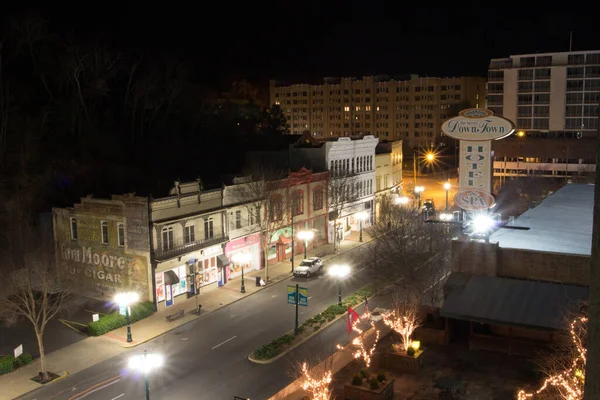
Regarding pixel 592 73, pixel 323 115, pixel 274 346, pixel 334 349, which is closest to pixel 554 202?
pixel 334 349

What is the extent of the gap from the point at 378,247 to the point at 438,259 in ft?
21.4

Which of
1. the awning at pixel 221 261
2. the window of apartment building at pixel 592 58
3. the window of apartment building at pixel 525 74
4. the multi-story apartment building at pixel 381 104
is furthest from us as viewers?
the multi-story apartment building at pixel 381 104

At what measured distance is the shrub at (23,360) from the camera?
1098 inches

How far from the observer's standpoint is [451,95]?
138 m

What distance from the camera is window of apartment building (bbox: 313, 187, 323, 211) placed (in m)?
52.5

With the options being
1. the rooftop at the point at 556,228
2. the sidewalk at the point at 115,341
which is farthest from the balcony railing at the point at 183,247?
the rooftop at the point at 556,228

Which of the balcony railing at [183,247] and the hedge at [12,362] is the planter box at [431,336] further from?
the hedge at [12,362]

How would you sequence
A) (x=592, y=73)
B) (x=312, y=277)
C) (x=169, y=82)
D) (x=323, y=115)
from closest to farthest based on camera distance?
1. (x=312, y=277)
2. (x=169, y=82)
3. (x=592, y=73)
4. (x=323, y=115)

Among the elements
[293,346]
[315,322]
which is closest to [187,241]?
[315,322]

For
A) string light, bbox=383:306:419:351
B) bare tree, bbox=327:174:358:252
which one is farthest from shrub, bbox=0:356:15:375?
bare tree, bbox=327:174:358:252

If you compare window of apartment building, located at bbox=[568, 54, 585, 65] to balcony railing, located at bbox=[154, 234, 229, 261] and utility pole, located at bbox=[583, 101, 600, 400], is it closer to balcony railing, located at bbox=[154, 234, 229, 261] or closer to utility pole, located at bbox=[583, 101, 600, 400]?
balcony railing, located at bbox=[154, 234, 229, 261]

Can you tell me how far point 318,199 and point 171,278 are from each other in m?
19.9

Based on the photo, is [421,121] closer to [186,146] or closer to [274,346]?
[186,146]

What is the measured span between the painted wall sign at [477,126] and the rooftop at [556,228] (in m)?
5.94
